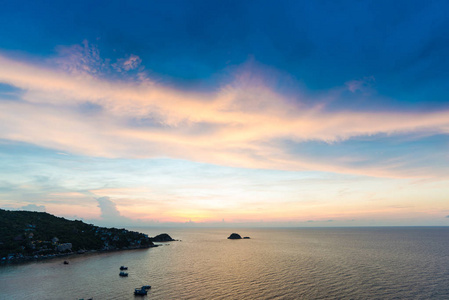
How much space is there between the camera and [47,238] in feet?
488

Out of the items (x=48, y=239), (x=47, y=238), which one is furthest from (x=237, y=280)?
(x=47, y=238)

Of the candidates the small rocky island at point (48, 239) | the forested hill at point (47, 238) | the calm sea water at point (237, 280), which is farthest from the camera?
the forested hill at point (47, 238)

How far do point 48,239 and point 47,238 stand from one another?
1765 mm

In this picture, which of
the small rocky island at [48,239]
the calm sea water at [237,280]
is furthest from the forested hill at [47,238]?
the calm sea water at [237,280]

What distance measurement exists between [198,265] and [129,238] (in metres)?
110

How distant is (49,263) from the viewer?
112938mm

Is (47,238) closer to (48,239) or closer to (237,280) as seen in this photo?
(48,239)

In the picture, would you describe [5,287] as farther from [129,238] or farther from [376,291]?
[129,238]

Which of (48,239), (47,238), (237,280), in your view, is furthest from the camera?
(47,238)

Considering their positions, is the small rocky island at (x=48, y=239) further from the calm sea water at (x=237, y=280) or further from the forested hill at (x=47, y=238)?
the calm sea water at (x=237, y=280)

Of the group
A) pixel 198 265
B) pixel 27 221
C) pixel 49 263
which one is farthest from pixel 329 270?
pixel 27 221

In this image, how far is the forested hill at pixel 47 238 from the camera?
5084 inches

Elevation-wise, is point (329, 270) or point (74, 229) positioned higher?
point (74, 229)

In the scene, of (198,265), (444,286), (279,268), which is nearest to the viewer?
(444,286)
